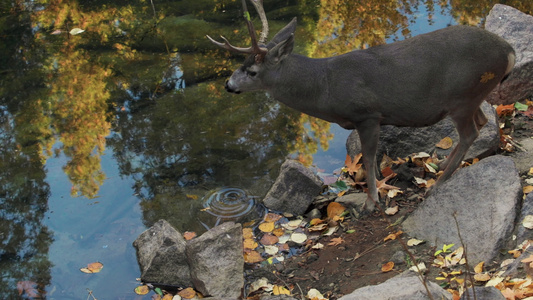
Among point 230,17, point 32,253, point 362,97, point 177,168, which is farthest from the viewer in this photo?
point 230,17

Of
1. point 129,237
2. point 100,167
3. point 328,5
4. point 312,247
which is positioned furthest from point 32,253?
point 328,5

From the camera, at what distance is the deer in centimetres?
526

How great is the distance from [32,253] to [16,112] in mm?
3013

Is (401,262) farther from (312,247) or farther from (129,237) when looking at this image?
(129,237)

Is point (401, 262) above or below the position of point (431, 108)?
below

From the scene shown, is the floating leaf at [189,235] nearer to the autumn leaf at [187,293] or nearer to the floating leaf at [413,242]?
the autumn leaf at [187,293]

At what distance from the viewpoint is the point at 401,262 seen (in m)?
4.78

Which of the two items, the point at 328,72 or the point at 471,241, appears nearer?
the point at 471,241

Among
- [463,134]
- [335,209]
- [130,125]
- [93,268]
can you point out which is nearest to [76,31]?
[130,125]

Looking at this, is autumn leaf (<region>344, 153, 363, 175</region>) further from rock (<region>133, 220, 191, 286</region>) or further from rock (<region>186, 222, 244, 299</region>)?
rock (<region>133, 220, 191, 286</region>)

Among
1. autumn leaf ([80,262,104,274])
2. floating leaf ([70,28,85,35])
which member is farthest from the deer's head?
floating leaf ([70,28,85,35])

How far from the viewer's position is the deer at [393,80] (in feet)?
17.3

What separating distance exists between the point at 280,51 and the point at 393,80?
110 centimetres

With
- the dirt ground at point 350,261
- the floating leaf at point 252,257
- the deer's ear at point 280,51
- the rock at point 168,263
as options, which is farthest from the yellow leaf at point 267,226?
the deer's ear at point 280,51
